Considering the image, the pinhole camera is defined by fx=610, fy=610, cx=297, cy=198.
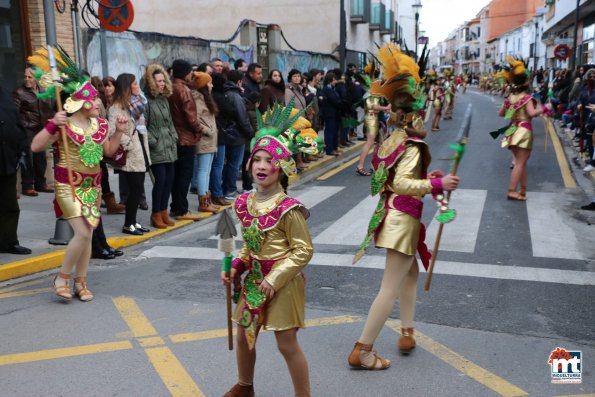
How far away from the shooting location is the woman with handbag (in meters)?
6.92

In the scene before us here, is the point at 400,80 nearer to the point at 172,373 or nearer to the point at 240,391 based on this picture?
the point at 240,391

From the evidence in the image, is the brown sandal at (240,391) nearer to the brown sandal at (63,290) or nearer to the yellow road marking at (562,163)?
the brown sandal at (63,290)

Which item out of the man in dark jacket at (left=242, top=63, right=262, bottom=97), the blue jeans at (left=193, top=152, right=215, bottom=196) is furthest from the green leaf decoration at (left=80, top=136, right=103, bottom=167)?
the man in dark jacket at (left=242, top=63, right=262, bottom=97)

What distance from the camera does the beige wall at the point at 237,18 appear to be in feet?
95.2

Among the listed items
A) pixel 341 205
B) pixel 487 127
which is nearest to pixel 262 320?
pixel 341 205

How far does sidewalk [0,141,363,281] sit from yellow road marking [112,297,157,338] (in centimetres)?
147

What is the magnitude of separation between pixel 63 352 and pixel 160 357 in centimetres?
72

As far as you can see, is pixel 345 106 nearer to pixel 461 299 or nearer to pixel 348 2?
pixel 461 299

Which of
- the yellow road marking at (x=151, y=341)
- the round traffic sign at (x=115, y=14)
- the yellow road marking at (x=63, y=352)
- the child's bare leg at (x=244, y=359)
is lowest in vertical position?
the yellow road marking at (x=151, y=341)

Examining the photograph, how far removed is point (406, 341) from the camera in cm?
428

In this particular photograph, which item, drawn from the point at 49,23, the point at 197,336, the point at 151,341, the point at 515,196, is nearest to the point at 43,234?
the point at 49,23

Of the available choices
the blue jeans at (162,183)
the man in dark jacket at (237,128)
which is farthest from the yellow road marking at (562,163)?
the blue jeans at (162,183)

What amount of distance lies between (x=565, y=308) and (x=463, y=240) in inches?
89.0

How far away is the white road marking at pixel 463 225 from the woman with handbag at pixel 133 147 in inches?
141
